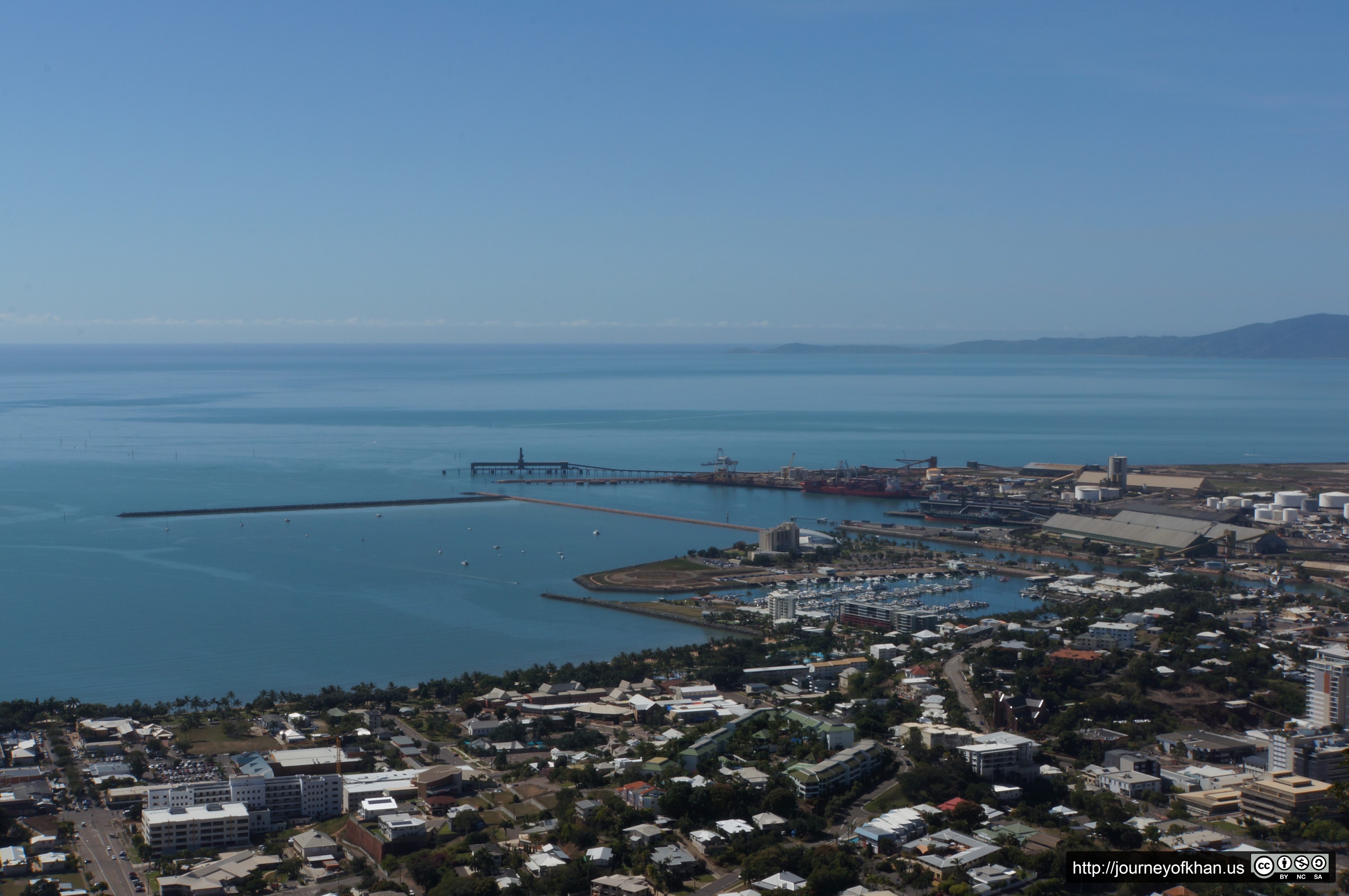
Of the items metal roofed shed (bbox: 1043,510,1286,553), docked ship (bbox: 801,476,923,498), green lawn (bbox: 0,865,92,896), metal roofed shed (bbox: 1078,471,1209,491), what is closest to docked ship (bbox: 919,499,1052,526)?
metal roofed shed (bbox: 1043,510,1286,553)

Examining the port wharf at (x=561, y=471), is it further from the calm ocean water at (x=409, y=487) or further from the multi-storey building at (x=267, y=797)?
the multi-storey building at (x=267, y=797)

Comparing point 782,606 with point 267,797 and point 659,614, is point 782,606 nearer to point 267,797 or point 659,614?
point 659,614

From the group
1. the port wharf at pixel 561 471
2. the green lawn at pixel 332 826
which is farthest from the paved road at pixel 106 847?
the port wharf at pixel 561 471

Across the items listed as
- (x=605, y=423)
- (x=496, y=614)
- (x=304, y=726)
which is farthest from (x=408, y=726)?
(x=605, y=423)

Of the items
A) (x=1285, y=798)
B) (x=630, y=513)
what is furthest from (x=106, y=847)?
(x=630, y=513)

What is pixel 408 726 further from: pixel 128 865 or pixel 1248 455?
pixel 1248 455
